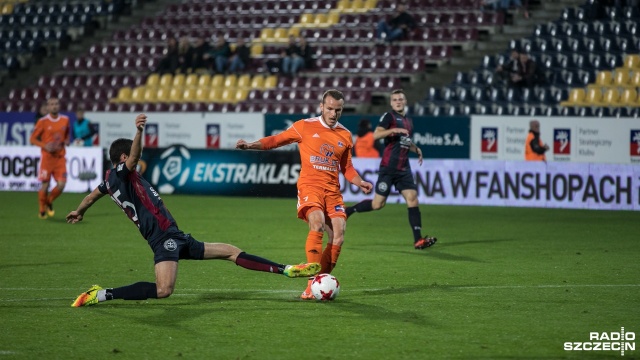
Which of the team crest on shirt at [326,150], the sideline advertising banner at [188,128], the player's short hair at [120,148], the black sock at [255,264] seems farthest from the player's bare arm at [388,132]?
the sideline advertising banner at [188,128]

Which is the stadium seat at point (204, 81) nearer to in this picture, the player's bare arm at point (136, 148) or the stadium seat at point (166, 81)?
the stadium seat at point (166, 81)

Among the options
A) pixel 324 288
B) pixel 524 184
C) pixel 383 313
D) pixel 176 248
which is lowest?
pixel 383 313

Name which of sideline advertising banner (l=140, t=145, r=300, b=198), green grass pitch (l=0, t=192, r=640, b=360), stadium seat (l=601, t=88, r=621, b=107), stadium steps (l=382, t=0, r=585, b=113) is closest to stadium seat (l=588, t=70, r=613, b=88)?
stadium seat (l=601, t=88, r=621, b=107)

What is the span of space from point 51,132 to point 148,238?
10543 millimetres

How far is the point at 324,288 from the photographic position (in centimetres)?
1003

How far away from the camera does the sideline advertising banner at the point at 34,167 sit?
26.5 meters

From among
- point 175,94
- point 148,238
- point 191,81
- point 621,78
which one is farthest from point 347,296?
point 191,81

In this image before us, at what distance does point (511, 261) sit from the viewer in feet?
44.7

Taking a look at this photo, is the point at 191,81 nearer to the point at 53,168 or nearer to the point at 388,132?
the point at 53,168

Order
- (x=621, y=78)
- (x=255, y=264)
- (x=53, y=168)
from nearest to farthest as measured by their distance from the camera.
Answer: (x=255, y=264)
(x=53, y=168)
(x=621, y=78)

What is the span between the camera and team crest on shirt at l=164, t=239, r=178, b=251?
957 centimetres

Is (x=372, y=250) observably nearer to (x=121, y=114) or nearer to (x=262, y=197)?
(x=262, y=197)

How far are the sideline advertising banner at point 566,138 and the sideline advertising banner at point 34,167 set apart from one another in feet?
30.7

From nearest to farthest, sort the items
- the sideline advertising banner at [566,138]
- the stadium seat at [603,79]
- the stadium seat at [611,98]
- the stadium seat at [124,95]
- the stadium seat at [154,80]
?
the sideline advertising banner at [566,138] < the stadium seat at [611,98] < the stadium seat at [603,79] < the stadium seat at [124,95] < the stadium seat at [154,80]
